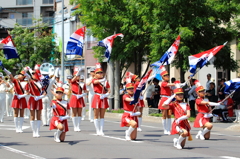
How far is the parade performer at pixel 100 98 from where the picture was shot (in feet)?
47.7

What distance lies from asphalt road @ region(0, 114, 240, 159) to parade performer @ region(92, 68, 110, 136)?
1.55ft

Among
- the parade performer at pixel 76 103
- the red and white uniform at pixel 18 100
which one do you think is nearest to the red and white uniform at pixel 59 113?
the red and white uniform at pixel 18 100

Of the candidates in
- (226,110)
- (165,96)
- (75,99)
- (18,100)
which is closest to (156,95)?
(226,110)

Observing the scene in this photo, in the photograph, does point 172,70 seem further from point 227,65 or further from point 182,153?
point 182,153

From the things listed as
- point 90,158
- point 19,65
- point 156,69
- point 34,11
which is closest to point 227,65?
point 156,69

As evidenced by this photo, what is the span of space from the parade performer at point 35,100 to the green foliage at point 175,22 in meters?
7.37

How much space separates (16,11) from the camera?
6744cm

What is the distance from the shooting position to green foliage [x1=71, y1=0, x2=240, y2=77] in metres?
20.6

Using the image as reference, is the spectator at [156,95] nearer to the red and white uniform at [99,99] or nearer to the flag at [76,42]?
the flag at [76,42]

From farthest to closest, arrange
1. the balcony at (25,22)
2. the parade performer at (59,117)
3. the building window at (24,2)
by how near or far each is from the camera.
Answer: the building window at (24,2)
the balcony at (25,22)
the parade performer at (59,117)

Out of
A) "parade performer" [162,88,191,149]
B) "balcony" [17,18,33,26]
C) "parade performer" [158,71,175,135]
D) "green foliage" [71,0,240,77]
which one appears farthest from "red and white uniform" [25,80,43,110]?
"balcony" [17,18,33,26]

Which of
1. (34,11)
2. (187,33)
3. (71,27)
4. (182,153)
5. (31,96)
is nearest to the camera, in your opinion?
(182,153)

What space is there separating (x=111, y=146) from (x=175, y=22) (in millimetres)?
10008

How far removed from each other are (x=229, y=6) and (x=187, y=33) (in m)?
2.69
